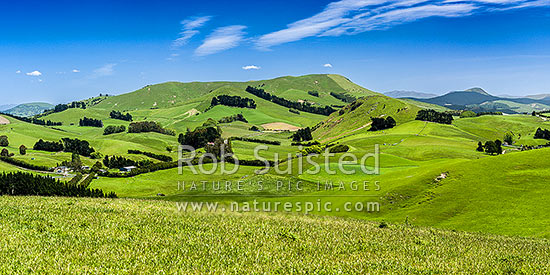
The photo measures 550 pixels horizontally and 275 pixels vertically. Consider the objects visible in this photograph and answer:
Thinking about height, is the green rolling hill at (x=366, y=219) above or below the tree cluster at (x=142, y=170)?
above

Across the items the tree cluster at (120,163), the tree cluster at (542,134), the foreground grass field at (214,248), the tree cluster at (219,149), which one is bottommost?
the tree cluster at (120,163)

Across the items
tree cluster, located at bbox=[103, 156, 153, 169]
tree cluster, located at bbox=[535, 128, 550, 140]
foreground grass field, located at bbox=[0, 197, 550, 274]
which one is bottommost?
tree cluster, located at bbox=[103, 156, 153, 169]

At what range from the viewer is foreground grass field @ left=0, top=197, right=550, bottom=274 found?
1058cm

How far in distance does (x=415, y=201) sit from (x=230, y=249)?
3570cm

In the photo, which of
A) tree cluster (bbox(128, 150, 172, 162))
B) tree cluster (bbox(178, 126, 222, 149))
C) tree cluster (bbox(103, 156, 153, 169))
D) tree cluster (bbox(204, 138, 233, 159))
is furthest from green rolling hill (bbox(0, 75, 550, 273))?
tree cluster (bbox(178, 126, 222, 149))

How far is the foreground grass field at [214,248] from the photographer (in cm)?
1058

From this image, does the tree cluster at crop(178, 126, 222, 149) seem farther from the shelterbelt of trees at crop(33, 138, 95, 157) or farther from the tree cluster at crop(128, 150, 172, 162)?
the shelterbelt of trees at crop(33, 138, 95, 157)

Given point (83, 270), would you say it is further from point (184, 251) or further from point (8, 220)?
point (8, 220)

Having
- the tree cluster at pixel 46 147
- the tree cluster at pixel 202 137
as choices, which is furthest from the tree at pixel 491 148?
the tree cluster at pixel 46 147

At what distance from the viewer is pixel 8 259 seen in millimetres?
10383

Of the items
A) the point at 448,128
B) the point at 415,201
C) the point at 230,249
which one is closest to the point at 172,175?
the point at 415,201

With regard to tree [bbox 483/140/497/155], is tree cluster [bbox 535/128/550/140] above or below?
above

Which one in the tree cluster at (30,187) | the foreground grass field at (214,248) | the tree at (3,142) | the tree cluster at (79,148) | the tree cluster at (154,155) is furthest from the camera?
the tree cluster at (79,148)

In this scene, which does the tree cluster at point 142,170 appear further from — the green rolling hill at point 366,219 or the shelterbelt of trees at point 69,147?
the shelterbelt of trees at point 69,147
